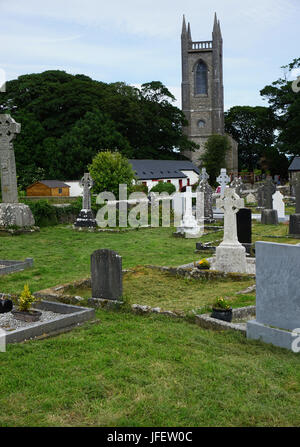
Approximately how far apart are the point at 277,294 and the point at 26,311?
4329 millimetres

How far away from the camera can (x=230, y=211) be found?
12.7 metres

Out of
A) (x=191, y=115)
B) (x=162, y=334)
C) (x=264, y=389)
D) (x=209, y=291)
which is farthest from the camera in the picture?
(x=191, y=115)

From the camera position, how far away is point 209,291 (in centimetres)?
1007

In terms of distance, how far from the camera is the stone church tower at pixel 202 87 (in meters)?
77.1

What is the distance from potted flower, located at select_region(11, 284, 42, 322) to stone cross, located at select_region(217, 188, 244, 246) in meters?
6.03

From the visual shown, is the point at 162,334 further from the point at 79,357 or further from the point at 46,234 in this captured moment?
the point at 46,234

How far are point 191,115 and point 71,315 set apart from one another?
7323 centimetres

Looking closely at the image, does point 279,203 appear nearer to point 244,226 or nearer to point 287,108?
point 244,226

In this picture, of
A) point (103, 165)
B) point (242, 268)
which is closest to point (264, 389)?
point (242, 268)

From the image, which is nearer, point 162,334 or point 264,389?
point 264,389

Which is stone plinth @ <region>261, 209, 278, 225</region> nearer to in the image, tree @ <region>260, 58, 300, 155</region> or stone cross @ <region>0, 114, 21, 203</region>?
stone cross @ <region>0, 114, 21, 203</region>

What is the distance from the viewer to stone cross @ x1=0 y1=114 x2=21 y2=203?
790 inches

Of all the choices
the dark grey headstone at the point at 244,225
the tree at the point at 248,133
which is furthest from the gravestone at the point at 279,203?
the tree at the point at 248,133

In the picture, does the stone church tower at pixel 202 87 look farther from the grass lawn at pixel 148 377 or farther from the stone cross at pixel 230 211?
the grass lawn at pixel 148 377
